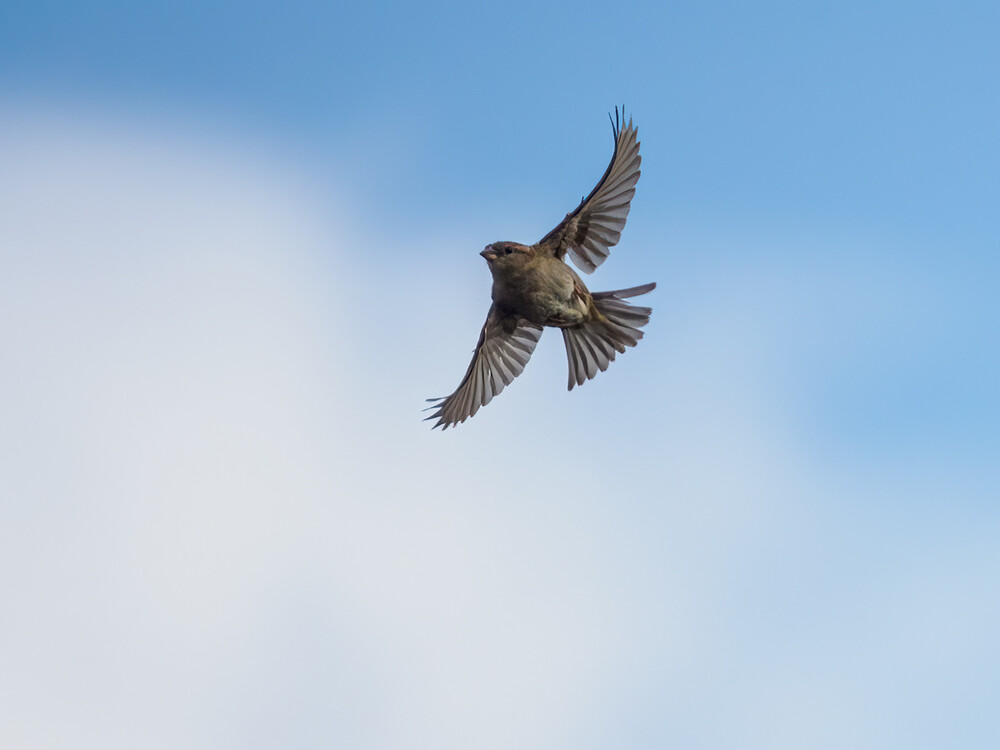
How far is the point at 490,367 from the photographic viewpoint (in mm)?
12586

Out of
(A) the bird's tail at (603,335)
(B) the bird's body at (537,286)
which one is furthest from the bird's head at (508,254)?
(A) the bird's tail at (603,335)

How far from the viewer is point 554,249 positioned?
11.6 meters

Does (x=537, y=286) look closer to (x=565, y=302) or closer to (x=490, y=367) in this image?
(x=565, y=302)

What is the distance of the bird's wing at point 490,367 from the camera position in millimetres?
12344

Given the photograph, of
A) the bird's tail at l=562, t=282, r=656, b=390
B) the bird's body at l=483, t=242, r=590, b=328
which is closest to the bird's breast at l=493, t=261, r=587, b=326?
the bird's body at l=483, t=242, r=590, b=328

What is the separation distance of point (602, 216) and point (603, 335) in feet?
3.62

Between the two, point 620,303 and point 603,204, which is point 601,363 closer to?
point 620,303

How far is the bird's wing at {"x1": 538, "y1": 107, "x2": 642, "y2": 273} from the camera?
11.4 m

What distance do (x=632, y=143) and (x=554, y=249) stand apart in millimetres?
1142

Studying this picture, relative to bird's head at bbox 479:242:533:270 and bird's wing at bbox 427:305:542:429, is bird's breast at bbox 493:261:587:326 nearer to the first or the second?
bird's head at bbox 479:242:533:270

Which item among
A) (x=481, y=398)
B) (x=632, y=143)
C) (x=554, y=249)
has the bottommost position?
(x=481, y=398)

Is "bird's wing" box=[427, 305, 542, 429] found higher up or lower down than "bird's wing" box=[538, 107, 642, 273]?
lower down

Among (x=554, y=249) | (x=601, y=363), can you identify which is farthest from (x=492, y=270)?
(x=601, y=363)

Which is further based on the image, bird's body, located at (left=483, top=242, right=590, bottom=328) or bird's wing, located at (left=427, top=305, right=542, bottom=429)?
bird's wing, located at (left=427, top=305, right=542, bottom=429)
